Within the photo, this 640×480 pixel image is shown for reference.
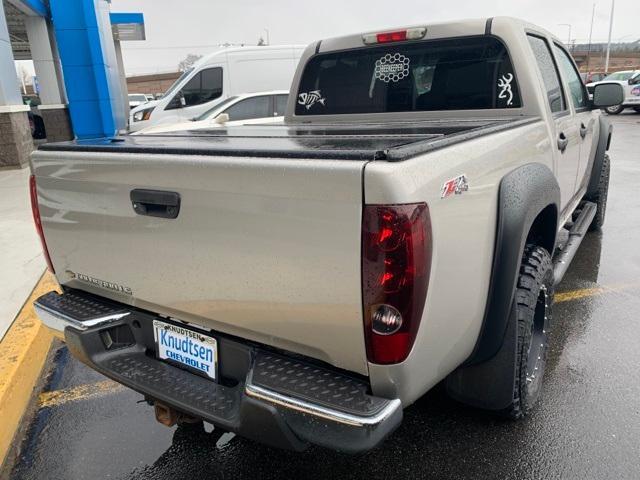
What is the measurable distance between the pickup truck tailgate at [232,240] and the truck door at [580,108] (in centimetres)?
295

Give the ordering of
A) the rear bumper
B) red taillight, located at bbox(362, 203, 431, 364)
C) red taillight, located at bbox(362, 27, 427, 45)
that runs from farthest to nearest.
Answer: red taillight, located at bbox(362, 27, 427, 45) → the rear bumper → red taillight, located at bbox(362, 203, 431, 364)

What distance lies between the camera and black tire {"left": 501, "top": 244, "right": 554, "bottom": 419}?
2.33 metres

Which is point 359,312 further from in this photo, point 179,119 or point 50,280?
point 179,119

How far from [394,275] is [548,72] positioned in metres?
2.66

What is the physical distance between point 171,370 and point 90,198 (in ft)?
2.69

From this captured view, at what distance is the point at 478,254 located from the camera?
191 centimetres

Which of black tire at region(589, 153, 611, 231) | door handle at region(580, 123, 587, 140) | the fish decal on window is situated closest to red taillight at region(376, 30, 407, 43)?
the fish decal on window

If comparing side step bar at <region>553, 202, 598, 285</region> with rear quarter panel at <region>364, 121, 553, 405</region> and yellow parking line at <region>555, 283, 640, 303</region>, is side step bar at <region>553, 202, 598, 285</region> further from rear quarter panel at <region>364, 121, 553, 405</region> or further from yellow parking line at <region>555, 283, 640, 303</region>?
rear quarter panel at <region>364, 121, 553, 405</region>

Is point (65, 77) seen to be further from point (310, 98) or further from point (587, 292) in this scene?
point (587, 292)

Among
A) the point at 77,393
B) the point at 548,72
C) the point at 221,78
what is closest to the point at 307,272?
the point at 77,393

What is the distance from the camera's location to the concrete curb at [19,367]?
272 cm

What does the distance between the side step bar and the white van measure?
881cm

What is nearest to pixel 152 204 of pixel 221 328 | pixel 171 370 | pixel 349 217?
pixel 221 328

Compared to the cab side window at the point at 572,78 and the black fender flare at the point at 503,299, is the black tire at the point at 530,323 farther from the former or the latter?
the cab side window at the point at 572,78
